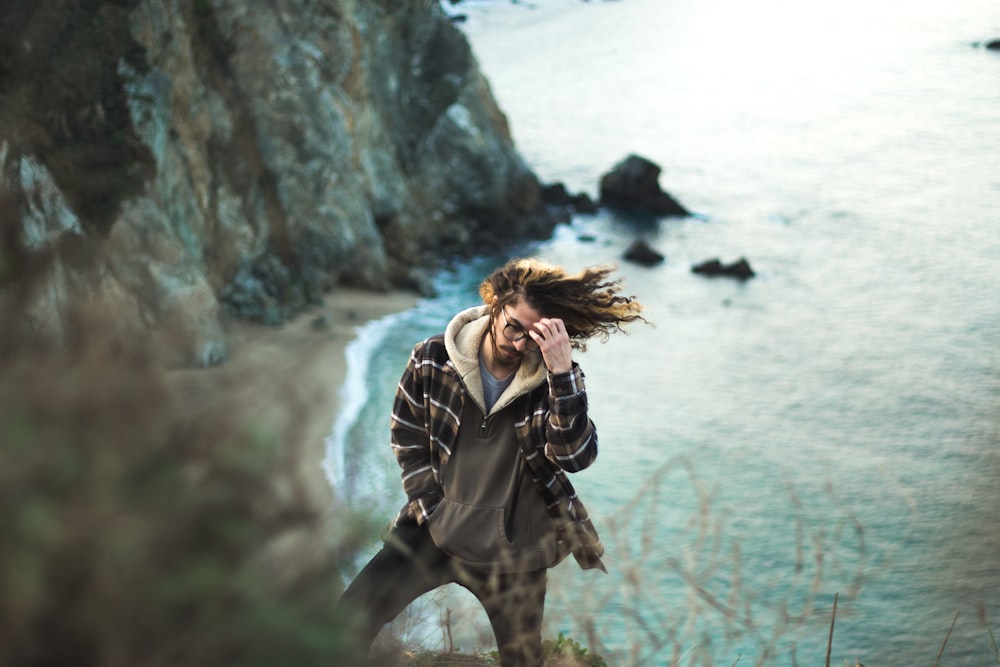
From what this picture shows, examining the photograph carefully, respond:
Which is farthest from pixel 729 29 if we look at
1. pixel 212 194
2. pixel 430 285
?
pixel 212 194

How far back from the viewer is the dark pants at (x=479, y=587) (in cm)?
417

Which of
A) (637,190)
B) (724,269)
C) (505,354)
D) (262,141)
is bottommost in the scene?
(724,269)

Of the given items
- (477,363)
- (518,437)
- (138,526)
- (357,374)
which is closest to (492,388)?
(477,363)

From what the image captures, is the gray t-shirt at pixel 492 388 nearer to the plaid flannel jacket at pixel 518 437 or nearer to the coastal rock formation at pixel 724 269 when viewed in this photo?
the plaid flannel jacket at pixel 518 437

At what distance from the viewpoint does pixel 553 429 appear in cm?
441

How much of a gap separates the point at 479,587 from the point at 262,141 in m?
17.1

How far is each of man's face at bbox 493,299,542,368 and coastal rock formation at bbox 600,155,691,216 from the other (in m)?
29.2

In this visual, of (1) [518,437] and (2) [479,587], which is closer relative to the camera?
(2) [479,587]

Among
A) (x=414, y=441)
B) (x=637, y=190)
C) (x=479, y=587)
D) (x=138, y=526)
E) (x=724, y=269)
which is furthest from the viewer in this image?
(x=637, y=190)

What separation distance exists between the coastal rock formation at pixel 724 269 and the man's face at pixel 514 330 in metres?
24.8

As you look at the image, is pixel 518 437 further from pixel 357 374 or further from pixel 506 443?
pixel 357 374

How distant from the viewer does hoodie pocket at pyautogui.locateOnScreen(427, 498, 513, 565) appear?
177 inches

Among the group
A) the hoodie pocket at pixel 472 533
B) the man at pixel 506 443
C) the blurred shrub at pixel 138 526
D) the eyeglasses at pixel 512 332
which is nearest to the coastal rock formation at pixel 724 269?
the man at pixel 506 443

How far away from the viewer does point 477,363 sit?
4.70 metres
